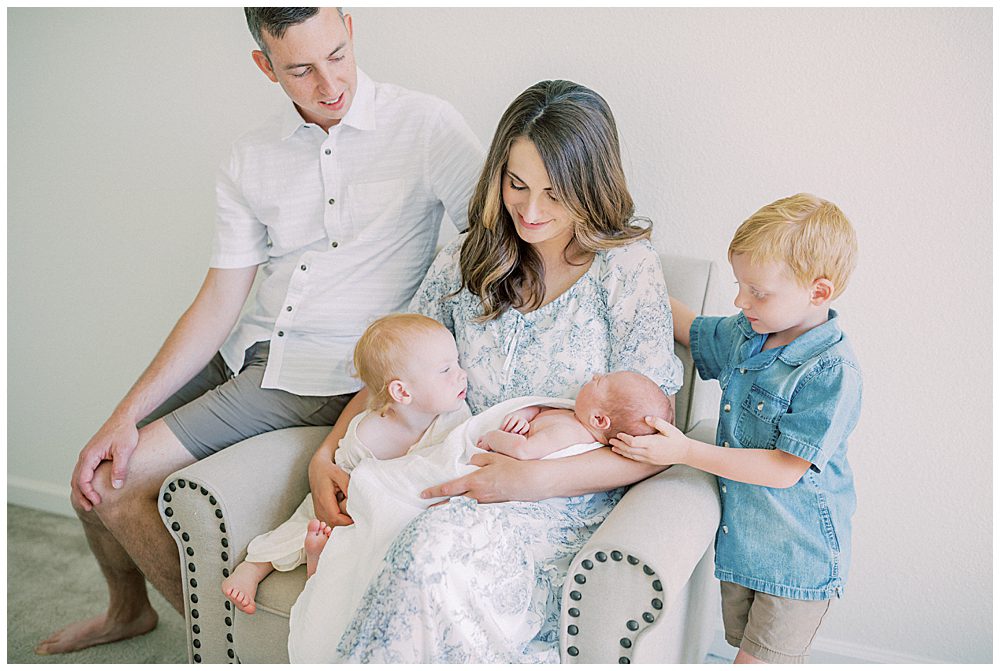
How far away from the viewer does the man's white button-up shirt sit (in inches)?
78.5

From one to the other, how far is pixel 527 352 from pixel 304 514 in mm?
569

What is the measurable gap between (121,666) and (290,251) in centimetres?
107

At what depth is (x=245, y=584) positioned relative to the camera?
5.27 feet

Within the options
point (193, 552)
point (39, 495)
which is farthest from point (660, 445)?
point (39, 495)

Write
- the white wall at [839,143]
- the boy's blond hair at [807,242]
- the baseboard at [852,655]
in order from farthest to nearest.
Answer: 1. the baseboard at [852,655]
2. the white wall at [839,143]
3. the boy's blond hair at [807,242]

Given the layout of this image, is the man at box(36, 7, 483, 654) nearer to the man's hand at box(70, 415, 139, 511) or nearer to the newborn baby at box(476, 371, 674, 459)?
the man's hand at box(70, 415, 139, 511)

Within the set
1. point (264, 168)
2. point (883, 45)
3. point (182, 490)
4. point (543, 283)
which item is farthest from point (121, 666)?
point (883, 45)

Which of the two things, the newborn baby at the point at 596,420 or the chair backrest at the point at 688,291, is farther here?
the chair backrest at the point at 688,291

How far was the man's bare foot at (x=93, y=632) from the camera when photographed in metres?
2.16

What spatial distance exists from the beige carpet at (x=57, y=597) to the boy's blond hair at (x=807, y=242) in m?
1.72

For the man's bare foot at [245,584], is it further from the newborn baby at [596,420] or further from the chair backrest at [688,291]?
the chair backrest at [688,291]

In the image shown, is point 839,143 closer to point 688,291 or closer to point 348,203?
point 688,291

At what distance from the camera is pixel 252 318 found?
2146 mm

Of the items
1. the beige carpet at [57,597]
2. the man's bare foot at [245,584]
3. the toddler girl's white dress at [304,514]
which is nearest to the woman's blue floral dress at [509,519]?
the toddler girl's white dress at [304,514]
